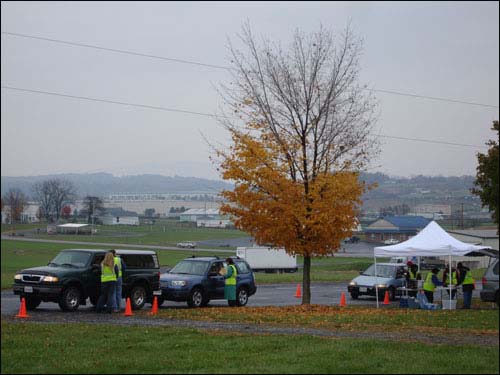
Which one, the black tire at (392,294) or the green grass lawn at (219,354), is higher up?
the green grass lawn at (219,354)

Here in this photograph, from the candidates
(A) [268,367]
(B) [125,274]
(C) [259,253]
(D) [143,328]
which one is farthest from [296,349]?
(C) [259,253]

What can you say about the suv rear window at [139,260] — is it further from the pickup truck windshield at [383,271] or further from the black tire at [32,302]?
the pickup truck windshield at [383,271]

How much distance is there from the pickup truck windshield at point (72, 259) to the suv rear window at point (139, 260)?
168 cm

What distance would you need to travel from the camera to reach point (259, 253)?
2645 inches

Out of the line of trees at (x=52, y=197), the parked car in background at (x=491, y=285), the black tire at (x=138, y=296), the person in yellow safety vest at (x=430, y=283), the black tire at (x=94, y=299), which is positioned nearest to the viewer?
the black tire at (x=94, y=299)

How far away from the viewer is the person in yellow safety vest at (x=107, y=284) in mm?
22203

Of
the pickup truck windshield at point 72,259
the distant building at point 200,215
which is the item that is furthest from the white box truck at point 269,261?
the pickup truck windshield at point 72,259

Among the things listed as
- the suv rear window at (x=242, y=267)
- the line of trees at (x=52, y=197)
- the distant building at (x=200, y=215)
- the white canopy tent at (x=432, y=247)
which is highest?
the line of trees at (x=52, y=197)

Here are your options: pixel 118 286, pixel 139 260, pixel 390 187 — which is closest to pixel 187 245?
pixel 390 187

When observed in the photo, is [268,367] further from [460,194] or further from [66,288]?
[460,194]

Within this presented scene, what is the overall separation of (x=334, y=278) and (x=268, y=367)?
38.7 meters

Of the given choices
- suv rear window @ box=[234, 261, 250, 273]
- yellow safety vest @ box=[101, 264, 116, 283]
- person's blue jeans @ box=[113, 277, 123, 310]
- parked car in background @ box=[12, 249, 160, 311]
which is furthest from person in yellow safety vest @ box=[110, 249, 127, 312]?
suv rear window @ box=[234, 261, 250, 273]

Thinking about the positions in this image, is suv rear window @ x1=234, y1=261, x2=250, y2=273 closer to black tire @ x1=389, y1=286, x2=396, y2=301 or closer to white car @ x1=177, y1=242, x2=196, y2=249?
black tire @ x1=389, y1=286, x2=396, y2=301

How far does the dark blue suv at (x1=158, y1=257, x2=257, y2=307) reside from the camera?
25.7 meters
